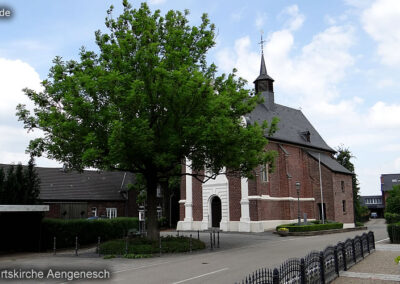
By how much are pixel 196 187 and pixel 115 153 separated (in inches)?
792

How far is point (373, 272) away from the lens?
11375 mm

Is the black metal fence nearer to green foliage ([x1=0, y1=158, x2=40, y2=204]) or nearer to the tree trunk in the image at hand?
the tree trunk

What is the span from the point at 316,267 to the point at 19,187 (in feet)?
55.0

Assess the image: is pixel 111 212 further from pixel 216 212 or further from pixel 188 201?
pixel 216 212

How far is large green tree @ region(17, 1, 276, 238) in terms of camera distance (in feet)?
50.8

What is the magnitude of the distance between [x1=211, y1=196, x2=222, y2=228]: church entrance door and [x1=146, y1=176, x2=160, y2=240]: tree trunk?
14933mm

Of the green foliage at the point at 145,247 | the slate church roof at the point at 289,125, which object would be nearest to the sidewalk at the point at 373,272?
the green foliage at the point at 145,247

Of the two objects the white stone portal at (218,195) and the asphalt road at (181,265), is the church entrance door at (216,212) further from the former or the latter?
the asphalt road at (181,265)

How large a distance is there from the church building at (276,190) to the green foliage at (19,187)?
1572 cm

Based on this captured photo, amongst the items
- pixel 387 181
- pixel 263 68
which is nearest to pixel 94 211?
pixel 263 68

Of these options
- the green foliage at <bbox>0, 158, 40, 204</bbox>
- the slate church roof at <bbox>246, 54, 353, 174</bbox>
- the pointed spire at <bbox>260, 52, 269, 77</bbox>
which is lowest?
the green foliage at <bbox>0, 158, 40, 204</bbox>

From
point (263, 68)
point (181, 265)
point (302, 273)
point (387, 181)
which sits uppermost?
point (263, 68)

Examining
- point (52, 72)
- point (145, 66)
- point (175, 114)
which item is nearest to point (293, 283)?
point (175, 114)

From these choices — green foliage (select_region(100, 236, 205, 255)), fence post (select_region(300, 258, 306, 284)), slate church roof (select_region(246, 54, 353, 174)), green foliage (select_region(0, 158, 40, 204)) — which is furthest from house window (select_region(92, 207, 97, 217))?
fence post (select_region(300, 258, 306, 284))
